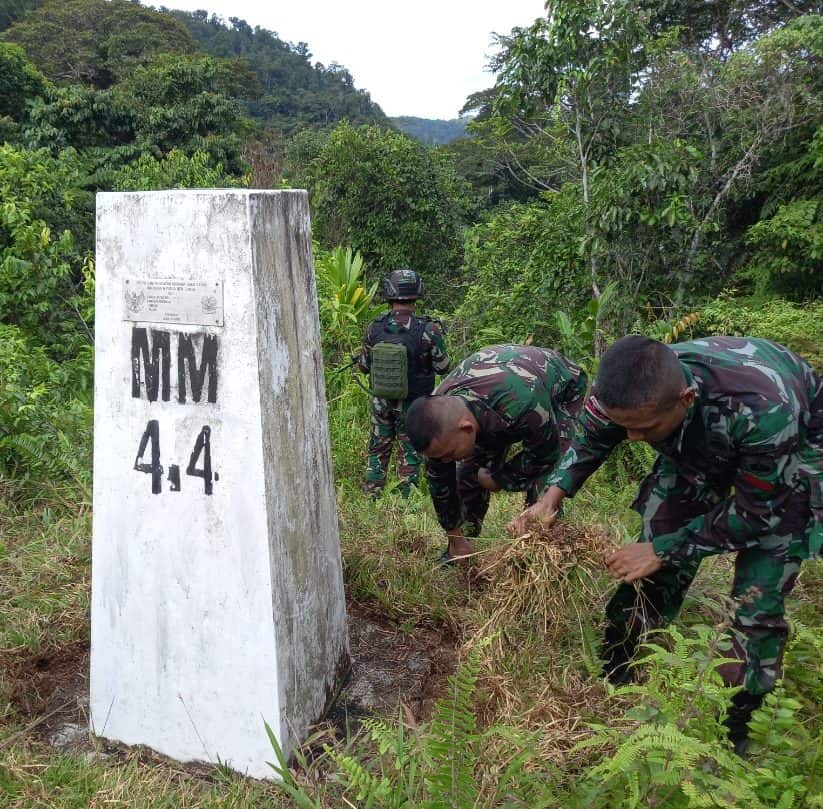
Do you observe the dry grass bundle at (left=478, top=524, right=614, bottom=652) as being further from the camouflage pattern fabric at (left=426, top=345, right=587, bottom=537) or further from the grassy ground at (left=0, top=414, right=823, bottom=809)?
the camouflage pattern fabric at (left=426, top=345, right=587, bottom=537)

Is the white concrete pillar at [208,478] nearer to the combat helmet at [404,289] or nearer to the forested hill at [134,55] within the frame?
the combat helmet at [404,289]

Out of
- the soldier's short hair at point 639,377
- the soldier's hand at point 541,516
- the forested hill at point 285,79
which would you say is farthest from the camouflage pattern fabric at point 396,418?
the forested hill at point 285,79

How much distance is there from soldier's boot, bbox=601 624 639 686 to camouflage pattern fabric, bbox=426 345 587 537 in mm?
927

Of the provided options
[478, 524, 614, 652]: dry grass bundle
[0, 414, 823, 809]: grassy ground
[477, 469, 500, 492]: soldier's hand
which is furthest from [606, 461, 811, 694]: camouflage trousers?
[477, 469, 500, 492]: soldier's hand

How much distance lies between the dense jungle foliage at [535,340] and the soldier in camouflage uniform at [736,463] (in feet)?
0.56

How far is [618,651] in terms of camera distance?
9.43 ft

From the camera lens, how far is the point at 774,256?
8430 mm

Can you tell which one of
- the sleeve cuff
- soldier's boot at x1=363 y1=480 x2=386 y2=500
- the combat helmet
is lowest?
soldier's boot at x1=363 y1=480 x2=386 y2=500

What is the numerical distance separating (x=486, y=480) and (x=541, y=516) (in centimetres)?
104

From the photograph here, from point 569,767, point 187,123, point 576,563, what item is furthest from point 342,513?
point 187,123

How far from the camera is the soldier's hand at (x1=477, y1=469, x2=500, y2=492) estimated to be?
12.3 feet

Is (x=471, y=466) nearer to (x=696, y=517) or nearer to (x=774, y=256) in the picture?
(x=696, y=517)

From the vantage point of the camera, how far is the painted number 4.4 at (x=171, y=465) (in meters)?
2.40

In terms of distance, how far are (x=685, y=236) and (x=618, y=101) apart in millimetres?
1321
